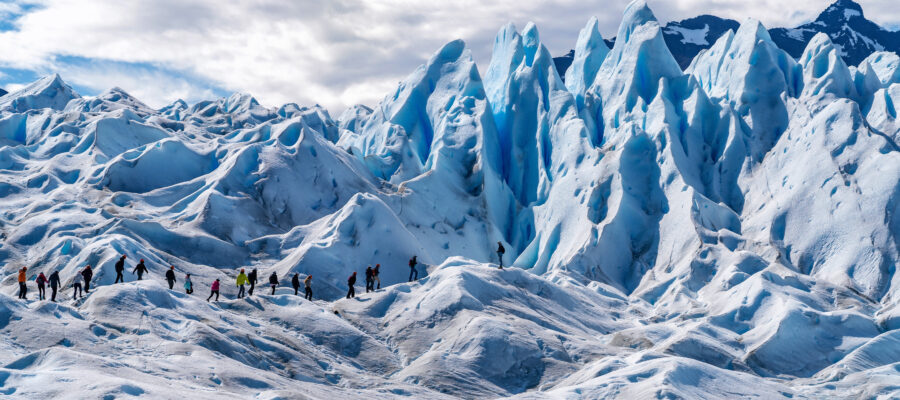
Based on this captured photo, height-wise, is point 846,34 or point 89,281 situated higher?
point 846,34

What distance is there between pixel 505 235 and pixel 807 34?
363ft

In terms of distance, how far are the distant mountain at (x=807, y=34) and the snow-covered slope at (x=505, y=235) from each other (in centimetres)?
6695

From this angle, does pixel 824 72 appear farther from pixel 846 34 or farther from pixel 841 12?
pixel 841 12

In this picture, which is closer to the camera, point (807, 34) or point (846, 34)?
point (846, 34)

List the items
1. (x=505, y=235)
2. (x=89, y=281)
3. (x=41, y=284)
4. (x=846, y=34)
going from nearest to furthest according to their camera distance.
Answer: (x=41, y=284) < (x=89, y=281) < (x=505, y=235) < (x=846, y=34)

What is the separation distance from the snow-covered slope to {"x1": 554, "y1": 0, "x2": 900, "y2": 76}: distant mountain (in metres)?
67.0

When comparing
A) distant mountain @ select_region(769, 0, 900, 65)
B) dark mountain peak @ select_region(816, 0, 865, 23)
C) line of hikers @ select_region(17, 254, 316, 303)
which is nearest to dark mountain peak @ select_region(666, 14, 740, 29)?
distant mountain @ select_region(769, 0, 900, 65)

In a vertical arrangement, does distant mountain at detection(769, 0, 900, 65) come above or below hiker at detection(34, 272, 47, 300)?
above

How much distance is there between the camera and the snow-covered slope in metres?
26.3

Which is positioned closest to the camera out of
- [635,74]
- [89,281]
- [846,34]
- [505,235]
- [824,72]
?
[89,281]

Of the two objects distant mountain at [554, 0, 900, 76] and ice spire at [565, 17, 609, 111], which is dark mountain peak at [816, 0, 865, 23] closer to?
distant mountain at [554, 0, 900, 76]

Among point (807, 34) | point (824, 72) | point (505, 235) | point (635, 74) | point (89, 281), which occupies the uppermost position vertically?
point (807, 34)

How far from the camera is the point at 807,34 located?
5906 inches

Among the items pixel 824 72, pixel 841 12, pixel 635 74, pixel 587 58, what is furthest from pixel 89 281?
pixel 841 12
